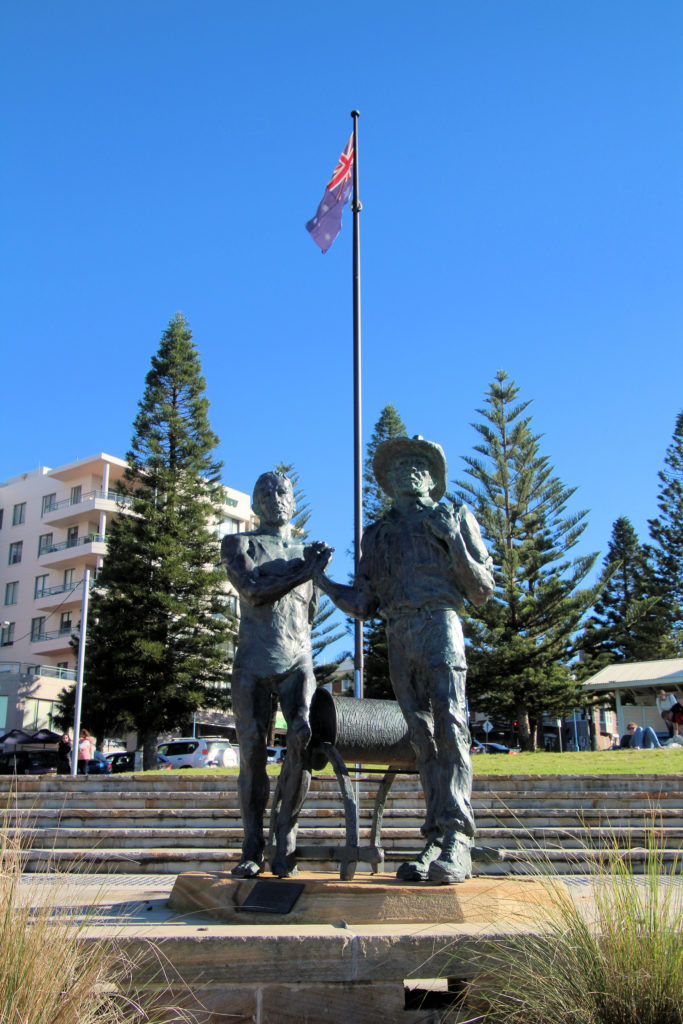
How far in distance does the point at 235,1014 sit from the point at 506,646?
2670cm

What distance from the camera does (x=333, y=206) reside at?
14.8 m

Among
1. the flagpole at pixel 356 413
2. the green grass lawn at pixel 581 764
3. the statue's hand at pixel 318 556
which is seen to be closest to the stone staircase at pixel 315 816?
the green grass lawn at pixel 581 764

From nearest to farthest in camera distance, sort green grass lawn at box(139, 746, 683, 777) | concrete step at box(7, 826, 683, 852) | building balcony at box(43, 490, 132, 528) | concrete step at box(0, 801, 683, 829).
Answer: concrete step at box(7, 826, 683, 852) → concrete step at box(0, 801, 683, 829) → green grass lawn at box(139, 746, 683, 777) → building balcony at box(43, 490, 132, 528)

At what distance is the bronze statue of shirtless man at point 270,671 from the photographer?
4.53 meters

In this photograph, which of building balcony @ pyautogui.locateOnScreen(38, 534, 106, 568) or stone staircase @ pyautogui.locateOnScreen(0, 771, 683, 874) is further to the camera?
building balcony @ pyautogui.locateOnScreen(38, 534, 106, 568)

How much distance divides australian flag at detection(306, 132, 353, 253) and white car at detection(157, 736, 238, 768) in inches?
586

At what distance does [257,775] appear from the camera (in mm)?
4727

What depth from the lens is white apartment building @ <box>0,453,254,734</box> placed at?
43.1 m

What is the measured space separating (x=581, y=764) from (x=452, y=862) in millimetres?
11365

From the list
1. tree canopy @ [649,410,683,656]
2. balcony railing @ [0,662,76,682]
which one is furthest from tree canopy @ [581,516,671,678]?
balcony railing @ [0,662,76,682]

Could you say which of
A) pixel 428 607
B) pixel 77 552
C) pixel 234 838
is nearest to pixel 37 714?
pixel 77 552

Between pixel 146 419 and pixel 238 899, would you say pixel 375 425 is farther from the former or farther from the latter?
pixel 238 899

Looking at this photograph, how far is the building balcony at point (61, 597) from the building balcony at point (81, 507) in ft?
10.9

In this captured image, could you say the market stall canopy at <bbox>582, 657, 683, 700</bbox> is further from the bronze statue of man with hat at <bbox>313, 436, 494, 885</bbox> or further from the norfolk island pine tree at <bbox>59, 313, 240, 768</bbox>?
the bronze statue of man with hat at <bbox>313, 436, 494, 885</bbox>
